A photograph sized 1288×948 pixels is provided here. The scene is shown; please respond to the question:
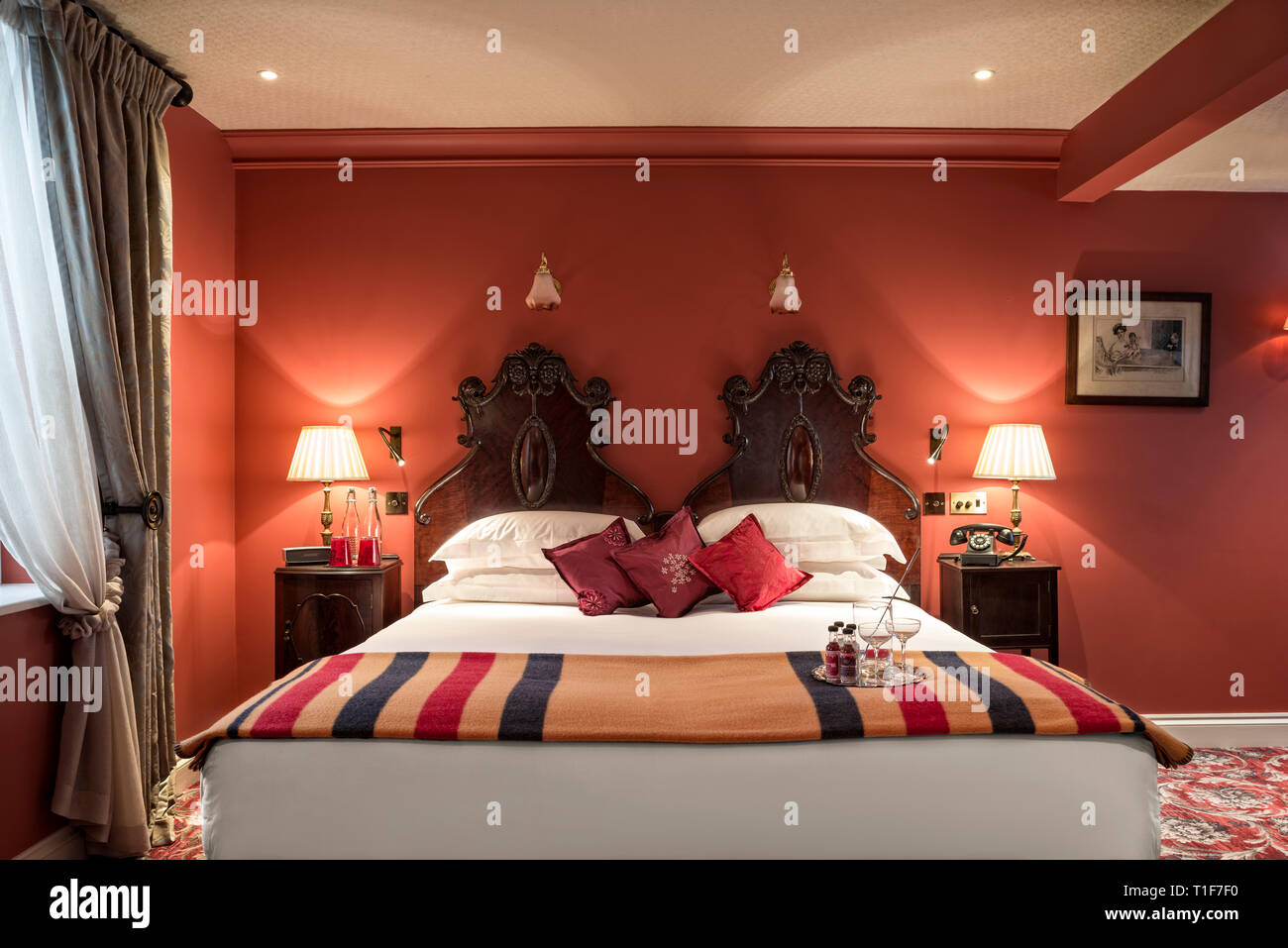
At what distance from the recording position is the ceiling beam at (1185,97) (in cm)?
251

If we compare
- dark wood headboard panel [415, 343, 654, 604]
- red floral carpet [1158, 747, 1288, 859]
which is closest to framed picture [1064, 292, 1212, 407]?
red floral carpet [1158, 747, 1288, 859]

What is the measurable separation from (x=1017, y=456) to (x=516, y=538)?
220 cm

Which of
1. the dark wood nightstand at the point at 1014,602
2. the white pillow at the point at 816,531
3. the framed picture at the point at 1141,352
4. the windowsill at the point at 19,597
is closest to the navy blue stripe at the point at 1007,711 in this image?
the white pillow at the point at 816,531

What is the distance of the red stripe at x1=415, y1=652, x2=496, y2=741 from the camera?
1827 mm

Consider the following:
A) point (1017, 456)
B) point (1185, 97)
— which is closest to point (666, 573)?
point (1017, 456)

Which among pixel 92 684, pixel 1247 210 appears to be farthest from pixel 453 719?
pixel 1247 210

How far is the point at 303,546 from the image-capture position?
11.9ft

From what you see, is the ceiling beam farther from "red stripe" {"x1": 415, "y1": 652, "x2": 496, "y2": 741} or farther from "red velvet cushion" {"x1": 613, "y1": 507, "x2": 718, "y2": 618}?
"red stripe" {"x1": 415, "y1": 652, "x2": 496, "y2": 741}

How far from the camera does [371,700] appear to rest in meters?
1.94

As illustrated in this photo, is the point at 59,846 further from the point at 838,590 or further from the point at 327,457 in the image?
the point at 838,590

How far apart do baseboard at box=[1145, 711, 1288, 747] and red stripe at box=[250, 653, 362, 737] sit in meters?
3.62

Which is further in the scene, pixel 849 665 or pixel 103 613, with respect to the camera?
pixel 103 613

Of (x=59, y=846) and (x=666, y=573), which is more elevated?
(x=666, y=573)
